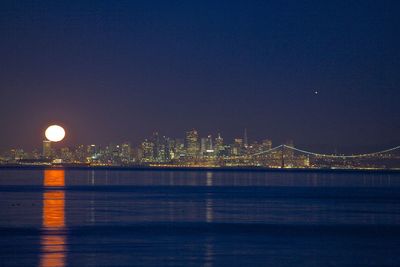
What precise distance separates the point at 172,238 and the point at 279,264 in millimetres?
5674

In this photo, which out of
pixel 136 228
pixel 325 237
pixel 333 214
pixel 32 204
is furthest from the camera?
pixel 32 204

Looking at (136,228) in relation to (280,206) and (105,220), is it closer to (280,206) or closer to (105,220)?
(105,220)

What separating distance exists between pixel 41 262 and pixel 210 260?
12.7 feet

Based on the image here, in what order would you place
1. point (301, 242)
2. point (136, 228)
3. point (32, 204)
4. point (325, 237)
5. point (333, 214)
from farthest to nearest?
point (32, 204) → point (333, 214) → point (136, 228) → point (325, 237) → point (301, 242)

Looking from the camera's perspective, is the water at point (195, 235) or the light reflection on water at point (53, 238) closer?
the light reflection on water at point (53, 238)

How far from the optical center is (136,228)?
26516mm

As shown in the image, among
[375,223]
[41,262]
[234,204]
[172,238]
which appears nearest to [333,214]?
[375,223]

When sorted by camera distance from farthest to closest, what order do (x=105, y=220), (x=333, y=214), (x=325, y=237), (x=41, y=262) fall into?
1. (x=333, y=214)
2. (x=105, y=220)
3. (x=325, y=237)
4. (x=41, y=262)

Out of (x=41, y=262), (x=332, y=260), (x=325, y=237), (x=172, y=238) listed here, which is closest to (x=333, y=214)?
(x=325, y=237)

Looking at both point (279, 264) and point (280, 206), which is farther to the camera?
point (280, 206)

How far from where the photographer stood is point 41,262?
1870 centimetres

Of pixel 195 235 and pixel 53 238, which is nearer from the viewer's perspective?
pixel 53 238

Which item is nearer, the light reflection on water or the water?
the light reflection on water

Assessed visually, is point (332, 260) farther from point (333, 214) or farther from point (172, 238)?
point (333, 214)
